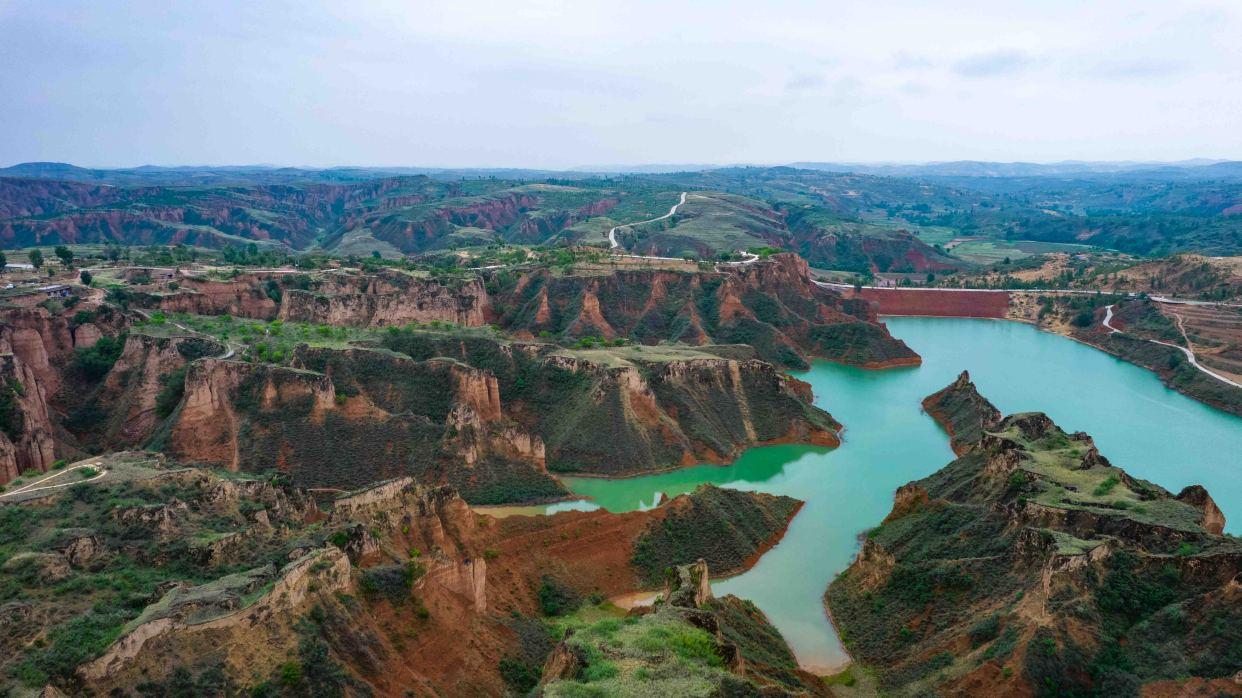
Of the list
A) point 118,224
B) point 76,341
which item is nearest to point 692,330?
point 76,341

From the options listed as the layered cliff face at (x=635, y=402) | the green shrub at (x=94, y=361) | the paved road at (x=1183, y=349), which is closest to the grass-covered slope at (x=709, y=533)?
the layered cliff face at (x=635, y=402)

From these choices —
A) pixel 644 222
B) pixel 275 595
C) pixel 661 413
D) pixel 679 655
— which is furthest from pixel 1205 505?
pixel 644 222

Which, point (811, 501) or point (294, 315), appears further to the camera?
point (294, 315)

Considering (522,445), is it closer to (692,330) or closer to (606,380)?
Result: (606,380)

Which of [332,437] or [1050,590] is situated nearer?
[1050,590]

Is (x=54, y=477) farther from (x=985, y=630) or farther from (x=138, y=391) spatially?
(x=985, y=630)

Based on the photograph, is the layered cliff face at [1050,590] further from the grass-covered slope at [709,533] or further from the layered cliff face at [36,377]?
the layered cliff face at [36,377]
